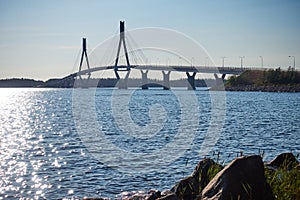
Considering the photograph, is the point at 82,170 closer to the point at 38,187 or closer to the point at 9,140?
the point at 38,187

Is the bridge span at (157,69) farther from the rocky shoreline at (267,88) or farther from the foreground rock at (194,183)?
the foreground rock at (194,183)

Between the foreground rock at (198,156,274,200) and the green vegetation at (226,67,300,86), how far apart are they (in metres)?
136

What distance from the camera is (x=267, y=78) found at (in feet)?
476

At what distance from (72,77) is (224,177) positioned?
130412 mm

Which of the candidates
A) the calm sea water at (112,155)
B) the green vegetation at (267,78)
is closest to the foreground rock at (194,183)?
the calm sea water at (112,155)

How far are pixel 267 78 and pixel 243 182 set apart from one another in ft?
465

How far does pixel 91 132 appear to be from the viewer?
105 ft

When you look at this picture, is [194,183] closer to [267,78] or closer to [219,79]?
[219,79]

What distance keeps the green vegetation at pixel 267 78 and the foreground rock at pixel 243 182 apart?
13621 cm

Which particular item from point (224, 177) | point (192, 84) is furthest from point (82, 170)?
point (192, 84)

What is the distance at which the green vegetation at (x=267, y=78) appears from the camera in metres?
139

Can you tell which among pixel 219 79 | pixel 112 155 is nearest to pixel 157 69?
pixel 219 79

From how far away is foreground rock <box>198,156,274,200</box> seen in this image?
8.42 metres

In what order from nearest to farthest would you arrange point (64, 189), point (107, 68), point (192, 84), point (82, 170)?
1. point (64, 189)
2. point (82, 170)
3. point (107, 68)
4. point (192, 84)
